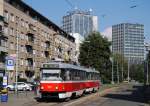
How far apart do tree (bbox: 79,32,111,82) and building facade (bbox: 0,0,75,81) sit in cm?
883

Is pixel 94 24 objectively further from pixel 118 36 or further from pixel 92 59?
pixel 92 59

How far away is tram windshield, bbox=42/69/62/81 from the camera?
3056cm

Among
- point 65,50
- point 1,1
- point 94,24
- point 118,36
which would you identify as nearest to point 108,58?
point 118,36

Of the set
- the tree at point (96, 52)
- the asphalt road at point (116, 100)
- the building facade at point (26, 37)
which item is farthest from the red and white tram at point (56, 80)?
the tree at point (96, 52)

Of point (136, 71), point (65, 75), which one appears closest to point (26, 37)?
point (65, 75)

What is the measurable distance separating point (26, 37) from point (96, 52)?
77.2 ft

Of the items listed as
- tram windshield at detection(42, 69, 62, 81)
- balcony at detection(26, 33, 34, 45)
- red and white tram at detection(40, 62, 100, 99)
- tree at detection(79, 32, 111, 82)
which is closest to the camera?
red and white tram at detection(40, 62, 100, 99)

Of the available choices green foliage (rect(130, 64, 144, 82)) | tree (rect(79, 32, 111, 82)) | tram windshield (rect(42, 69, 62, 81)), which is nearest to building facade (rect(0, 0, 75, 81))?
tree (rect(79, 32, 111, 82))

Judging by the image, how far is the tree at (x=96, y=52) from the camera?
332ft

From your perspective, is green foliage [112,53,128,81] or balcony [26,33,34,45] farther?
green foliage [112,53,128,81]

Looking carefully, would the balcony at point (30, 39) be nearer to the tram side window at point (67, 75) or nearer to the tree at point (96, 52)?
the tree at point (96, 52)

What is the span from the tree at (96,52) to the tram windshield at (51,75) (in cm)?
7009

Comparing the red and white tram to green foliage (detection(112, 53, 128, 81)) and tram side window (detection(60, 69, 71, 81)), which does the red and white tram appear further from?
green foliage (detection(112, 53, 128, 81))

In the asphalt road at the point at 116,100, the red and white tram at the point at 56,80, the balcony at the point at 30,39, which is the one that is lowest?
the asphalt road at the point at 116,100
